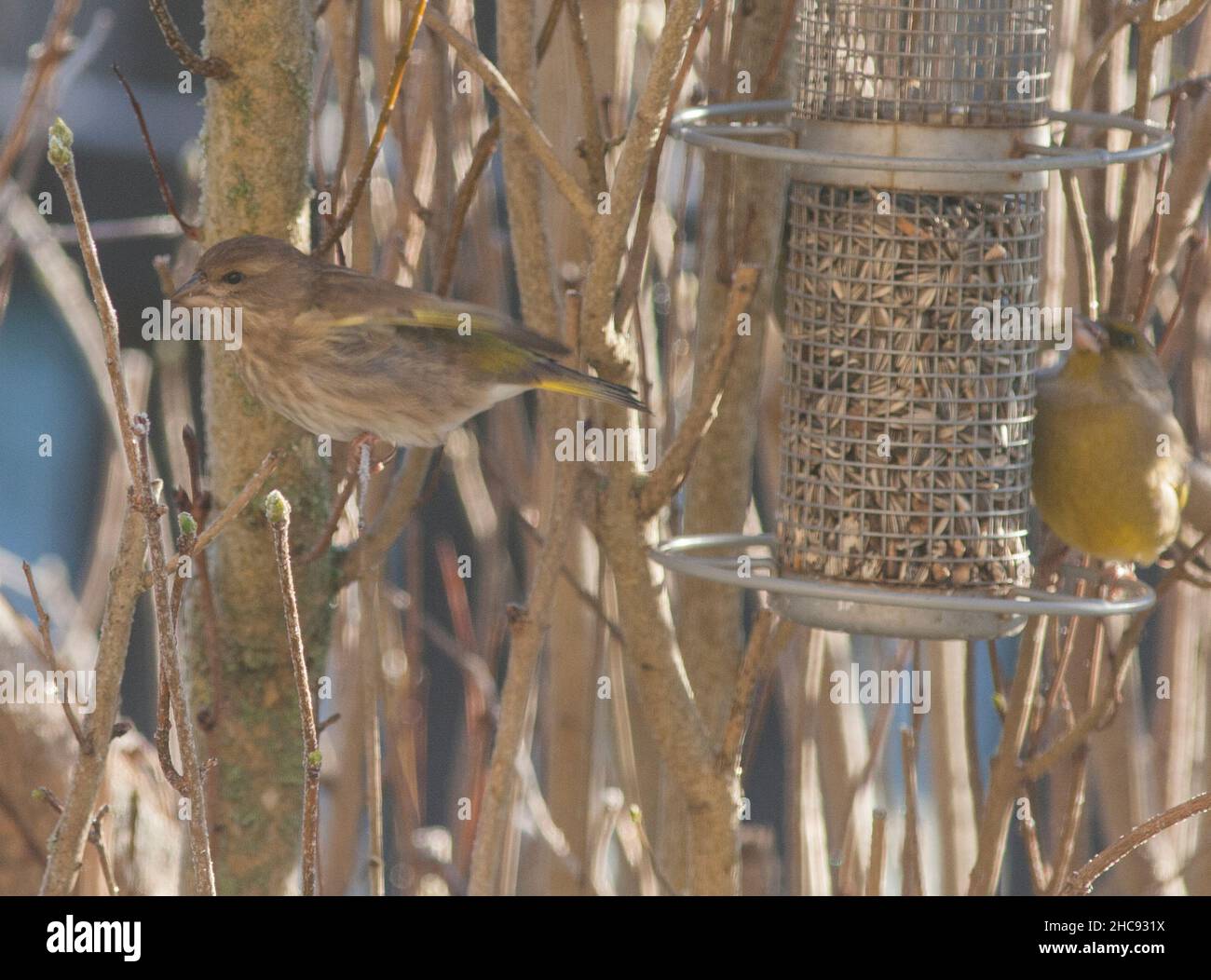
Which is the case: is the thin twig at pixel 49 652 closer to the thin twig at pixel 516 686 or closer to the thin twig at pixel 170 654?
the thin twig at pixel 170 654

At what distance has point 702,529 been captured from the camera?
133 inches

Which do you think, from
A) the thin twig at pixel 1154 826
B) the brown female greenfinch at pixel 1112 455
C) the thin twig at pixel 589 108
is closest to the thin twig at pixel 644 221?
the thin twig at pixel 589 108

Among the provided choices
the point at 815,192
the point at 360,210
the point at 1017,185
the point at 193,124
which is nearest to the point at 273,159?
the point at 360,210

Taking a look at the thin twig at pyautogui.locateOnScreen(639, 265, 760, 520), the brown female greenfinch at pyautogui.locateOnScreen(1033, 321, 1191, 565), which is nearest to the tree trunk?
the thin twig at pyautogui.locateOnScreen(639, 265, 760, 520)

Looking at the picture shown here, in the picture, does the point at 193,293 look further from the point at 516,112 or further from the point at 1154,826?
the point at 1154,826

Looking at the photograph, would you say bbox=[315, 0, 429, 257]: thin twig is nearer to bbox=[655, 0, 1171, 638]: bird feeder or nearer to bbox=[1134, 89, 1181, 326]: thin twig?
bbox=[655, 0, 1171, 638]: bird feeder

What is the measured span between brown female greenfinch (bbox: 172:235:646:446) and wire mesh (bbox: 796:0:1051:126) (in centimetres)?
70

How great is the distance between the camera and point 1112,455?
9.96 feet

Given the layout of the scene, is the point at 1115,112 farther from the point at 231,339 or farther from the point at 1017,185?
the point at 231,339

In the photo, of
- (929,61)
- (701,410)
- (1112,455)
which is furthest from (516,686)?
(929,61)

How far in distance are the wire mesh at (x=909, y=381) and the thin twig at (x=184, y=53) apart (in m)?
1.07

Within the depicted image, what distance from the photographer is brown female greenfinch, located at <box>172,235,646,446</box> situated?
2844mm
